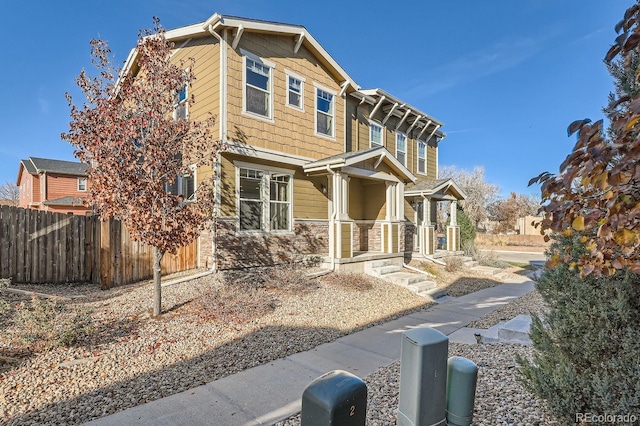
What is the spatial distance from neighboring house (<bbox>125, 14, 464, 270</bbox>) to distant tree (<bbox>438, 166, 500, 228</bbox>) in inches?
987

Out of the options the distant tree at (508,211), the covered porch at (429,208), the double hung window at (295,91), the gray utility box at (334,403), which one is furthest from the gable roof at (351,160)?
the distant tree at (508,211)

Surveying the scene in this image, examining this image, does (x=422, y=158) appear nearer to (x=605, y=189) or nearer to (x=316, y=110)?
(x=316, y=110)

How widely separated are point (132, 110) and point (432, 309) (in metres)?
8.26

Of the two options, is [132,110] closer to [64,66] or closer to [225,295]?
[225,295]

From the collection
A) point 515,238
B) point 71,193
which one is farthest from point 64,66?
point 515,238

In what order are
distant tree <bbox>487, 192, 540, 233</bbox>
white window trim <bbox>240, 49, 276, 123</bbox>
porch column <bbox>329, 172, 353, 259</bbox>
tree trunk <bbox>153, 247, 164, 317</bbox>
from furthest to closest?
1. distant tree <bbox>487, 192, 540, 233</bbox>
2. porch column <bbox>329, 172, 353, 259</bbox>
3. white window trim <bbox>240, 49, 276, 123</bbox>
4. tree trunk <bbox>153, 247, 164, 317</bbox>

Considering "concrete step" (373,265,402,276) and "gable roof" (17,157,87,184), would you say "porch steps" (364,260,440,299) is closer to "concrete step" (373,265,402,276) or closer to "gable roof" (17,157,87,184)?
"concrete step" (373,265,402,276)

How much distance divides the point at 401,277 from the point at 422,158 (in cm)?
895

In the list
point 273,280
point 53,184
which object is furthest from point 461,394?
point 53,184

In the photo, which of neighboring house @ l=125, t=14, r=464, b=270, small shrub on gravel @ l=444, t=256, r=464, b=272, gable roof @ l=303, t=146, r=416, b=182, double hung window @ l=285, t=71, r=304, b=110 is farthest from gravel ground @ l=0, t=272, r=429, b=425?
double hung window @ l=285, t=71, r=304, b=110

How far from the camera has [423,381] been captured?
6.91 ft

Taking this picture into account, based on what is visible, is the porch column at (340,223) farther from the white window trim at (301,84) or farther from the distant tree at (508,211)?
the distant tree at (508,211)

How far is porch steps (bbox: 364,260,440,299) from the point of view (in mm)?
9898

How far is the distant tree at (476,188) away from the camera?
3531 cm
